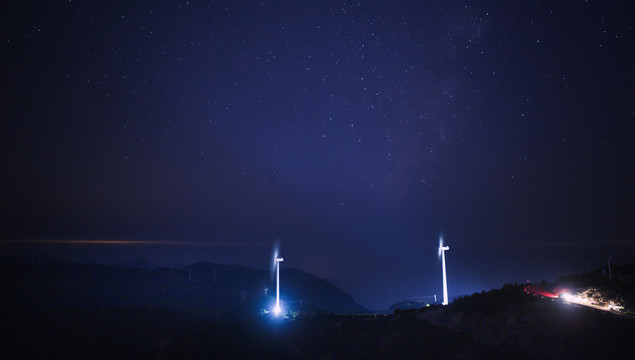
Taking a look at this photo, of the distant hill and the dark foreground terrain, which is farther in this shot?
the distant hill

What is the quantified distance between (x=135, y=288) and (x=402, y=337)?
11893 cm

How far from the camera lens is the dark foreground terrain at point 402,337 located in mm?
19156

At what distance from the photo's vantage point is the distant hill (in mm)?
98000

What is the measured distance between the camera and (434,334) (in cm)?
2506

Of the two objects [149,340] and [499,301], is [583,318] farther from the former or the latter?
[149,340]

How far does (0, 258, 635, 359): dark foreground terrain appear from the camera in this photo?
1916 centimetres

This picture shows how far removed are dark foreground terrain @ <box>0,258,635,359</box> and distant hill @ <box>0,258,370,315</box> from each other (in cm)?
2540

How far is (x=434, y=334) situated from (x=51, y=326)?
68.6 metres

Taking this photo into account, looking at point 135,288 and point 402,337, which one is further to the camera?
point 135,288

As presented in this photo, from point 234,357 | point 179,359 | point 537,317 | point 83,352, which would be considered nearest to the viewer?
point 537,317

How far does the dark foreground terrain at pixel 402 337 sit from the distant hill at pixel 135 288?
25.4m

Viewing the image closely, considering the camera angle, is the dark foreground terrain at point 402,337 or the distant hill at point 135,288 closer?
the dark foreground terrain at point 402,337

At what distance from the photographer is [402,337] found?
1040 inches

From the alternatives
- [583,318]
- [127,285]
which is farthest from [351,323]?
[127,285]
